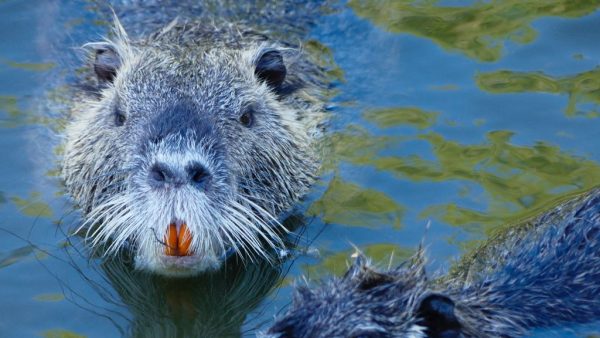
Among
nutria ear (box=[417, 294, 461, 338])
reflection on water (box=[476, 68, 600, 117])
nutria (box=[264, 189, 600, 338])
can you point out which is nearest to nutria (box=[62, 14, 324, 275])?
nutria (box=[264, 189, 600, 338])

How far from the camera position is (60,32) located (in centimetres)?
863

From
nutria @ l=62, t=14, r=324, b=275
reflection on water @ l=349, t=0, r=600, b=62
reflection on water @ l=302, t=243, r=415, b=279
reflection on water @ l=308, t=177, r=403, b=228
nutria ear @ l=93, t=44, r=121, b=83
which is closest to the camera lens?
nutria @ l=62, t=14, r=324, b=275

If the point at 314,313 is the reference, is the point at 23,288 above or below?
below

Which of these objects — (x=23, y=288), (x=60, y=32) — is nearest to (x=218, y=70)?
(x=23, y=288)

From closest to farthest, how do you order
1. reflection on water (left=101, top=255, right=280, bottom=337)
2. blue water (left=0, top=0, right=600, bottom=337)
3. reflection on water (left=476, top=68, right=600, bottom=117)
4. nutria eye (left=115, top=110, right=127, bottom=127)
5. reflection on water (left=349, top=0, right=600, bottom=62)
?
reflection on water (left=101, top=255, right=280, bottom=337)
blue water (left=0, top=0, right=600, bottom=337)
nutria eye (left=115, top=110, right=127, bottom=127)
reflection on water (left=476, top=68, right=600, bottom=117)
reflection on water (left=349, top=0, right=600, bottom=62)

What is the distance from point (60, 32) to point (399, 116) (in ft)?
8.09

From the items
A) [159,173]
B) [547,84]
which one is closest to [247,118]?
[159,173]

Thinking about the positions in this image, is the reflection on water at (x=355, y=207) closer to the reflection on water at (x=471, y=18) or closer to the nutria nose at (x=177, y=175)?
the nutria nose at (x=177, y=175)

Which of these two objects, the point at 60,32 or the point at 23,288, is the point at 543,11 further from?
the point at 23,288

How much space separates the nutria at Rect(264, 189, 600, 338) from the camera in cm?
489

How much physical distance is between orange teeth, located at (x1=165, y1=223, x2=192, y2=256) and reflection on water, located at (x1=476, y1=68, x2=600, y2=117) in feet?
9.10

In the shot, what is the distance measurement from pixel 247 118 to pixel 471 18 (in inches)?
98.1

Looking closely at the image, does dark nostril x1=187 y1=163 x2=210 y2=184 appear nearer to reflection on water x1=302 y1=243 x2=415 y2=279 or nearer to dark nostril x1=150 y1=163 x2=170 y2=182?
dark nostril x1=150 y1=163 x2=170 y2=182

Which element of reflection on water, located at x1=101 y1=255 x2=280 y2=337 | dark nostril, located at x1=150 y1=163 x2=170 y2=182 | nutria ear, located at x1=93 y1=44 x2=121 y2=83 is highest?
nutria ear, located at x1=93 y1=44 x2=121 y2=83
